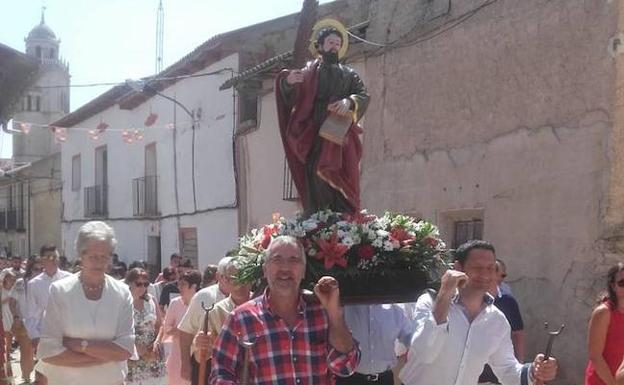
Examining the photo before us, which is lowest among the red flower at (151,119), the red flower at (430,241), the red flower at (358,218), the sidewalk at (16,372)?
the sidewalk at (16,372)

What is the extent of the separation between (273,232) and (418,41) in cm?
670

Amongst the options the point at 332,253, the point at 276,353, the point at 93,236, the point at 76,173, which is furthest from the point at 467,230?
the point at 76,173

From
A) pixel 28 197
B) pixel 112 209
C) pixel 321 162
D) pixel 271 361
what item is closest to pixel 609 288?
pixel 321 162

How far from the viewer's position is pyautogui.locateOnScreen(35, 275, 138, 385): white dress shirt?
428cm

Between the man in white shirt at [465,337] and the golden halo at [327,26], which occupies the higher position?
the golden halo at [327,26]

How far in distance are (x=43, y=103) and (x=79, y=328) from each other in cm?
5786

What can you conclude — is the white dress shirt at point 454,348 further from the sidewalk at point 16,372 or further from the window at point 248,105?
the window at point 248,105

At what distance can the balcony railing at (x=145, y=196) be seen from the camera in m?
21.5

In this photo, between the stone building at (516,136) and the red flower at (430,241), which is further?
the stone building at (516,136)

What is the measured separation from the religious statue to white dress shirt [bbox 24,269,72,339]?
17.4 ft

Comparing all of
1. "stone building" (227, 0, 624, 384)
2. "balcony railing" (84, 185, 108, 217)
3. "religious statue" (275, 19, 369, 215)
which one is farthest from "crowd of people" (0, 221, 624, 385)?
"balcony railing" (84, 185, 108, 217)

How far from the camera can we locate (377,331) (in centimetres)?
418

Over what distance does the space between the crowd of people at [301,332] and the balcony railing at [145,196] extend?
15.4m

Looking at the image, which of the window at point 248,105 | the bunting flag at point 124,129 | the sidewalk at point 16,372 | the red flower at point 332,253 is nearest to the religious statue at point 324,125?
the red flower at point 332,253
